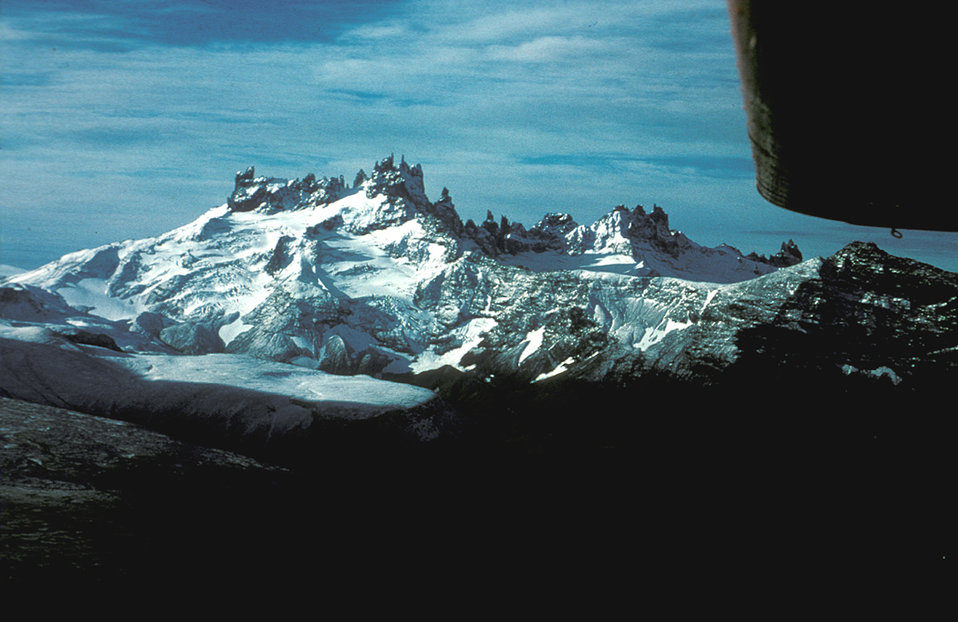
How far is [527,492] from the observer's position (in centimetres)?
11888

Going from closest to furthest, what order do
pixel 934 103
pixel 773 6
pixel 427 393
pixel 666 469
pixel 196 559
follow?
pixel 773 6 < pixel 934 103 < pixel 196 559 < pixel 427 393 < pixel 666 469

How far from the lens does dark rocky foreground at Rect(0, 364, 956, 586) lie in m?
49.8

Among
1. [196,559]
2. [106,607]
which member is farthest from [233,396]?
[106,607]

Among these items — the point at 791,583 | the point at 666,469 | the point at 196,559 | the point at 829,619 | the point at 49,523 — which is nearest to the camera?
the point at 49,523

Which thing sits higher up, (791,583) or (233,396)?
(233,396)

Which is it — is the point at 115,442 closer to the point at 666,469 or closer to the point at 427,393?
the point at 427,393

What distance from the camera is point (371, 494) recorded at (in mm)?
94688

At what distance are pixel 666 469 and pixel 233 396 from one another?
276ft

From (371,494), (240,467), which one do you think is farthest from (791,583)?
(240,467)

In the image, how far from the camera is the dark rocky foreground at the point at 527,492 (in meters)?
49.8

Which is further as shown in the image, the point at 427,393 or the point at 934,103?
the point at 427,393

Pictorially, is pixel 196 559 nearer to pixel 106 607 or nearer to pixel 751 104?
pixel 106 607

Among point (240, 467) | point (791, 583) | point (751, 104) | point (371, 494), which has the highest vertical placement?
point (751, 104)

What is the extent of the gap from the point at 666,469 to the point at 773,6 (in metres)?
145
